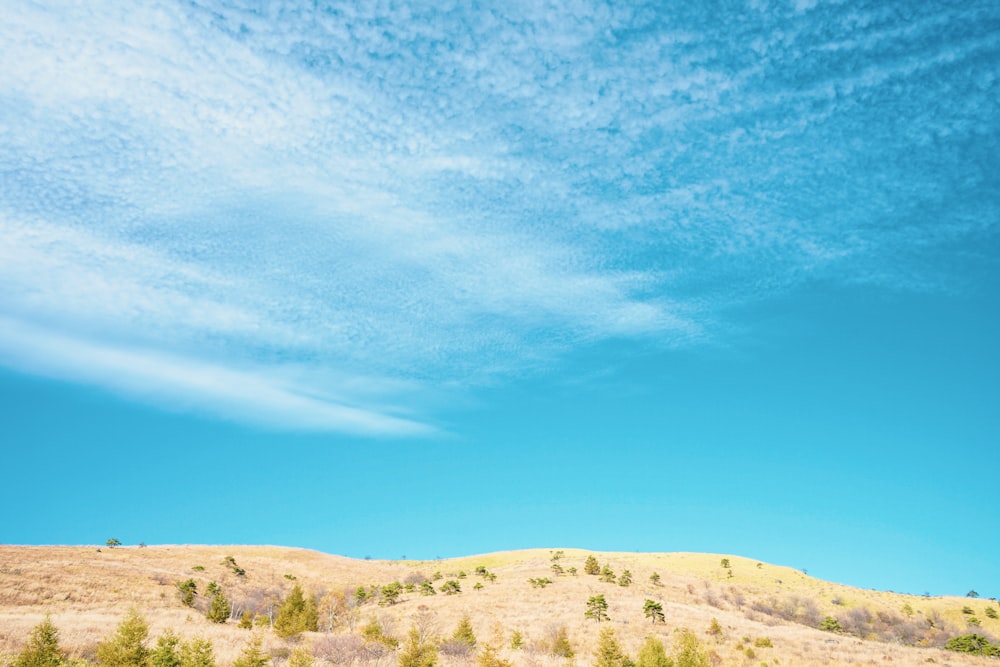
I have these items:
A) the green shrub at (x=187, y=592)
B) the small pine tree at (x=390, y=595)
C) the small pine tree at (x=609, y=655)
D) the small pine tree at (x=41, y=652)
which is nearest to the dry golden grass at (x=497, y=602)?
the green shrub at (x=187, y=592)

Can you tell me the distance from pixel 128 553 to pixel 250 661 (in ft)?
240

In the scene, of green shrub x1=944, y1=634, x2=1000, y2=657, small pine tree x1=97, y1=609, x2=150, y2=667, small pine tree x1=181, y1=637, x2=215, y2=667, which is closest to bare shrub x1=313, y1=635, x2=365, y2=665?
small pine tree x1=181, y1=637, x2=215, y2=667

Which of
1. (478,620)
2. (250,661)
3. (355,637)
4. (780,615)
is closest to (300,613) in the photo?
(355,637)

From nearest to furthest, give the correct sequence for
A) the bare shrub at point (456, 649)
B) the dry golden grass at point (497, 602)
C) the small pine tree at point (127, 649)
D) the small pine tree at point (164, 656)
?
the small pine tree at point (127, 649) → the small pine tree at point (164, 656) → the bare shrub at point (456, 649) → the dry golden grass at point (497, 602)

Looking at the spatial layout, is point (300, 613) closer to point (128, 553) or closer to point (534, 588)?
point (534, 588)

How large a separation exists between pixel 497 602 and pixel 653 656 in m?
37.6

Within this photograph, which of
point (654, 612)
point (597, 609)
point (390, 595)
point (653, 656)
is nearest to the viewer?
point (653, 656)

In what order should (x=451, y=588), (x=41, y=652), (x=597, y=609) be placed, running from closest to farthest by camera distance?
(x=41, y=652) → (x=597, y=609) → (x=451, y=588)

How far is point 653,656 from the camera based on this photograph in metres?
31.5

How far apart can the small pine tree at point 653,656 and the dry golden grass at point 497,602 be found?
750 centimetres

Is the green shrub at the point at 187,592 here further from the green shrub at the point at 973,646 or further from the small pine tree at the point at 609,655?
the green shrub at the point at 973,646

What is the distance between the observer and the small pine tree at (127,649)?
25.4 metres

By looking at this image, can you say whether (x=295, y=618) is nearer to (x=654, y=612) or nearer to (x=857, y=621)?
(x=654, y=612)

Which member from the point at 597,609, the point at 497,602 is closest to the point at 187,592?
the point at 497,602
